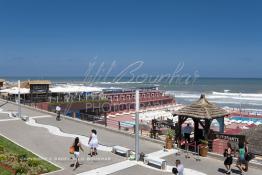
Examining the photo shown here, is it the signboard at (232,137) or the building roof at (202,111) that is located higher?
the building roof at (202,111)

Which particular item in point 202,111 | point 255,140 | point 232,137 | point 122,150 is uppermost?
point 202,111

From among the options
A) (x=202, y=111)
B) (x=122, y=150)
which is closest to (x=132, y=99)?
(x=202, y=111)

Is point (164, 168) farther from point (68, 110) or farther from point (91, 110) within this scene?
point (91, 110)

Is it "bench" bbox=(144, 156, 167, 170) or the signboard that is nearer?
"bench" bbox=(144, 156, 167, 170)

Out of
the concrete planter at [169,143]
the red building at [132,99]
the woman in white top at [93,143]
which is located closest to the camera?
the woman in white top at [93,143]

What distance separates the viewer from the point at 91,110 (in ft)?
151

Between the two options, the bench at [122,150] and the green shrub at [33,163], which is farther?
the bench at [122,150]

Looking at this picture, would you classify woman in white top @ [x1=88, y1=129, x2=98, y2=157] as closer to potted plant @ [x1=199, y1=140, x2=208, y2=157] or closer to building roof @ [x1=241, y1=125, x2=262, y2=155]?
potted plant @ [x1=199, y1=140, x2=208, y2=157]

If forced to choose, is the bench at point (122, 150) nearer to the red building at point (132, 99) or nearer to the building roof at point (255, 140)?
the building roof at point (255, 140)

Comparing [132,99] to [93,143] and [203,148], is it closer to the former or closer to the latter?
[93,143]

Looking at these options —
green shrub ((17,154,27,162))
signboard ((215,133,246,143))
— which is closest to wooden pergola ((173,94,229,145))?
signboard ((215,133,246,143))

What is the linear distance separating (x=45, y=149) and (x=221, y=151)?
886 centimetres

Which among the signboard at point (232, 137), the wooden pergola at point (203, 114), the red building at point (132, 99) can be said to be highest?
the wooden pergola at point (203, 114)

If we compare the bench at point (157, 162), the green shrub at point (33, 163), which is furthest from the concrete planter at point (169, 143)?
the green shrub at point (33, 163)
